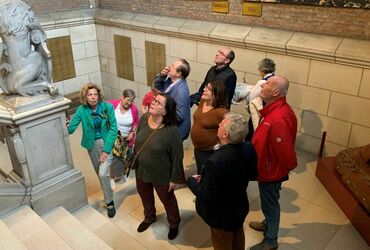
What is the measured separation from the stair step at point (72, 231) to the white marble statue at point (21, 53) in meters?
1.28

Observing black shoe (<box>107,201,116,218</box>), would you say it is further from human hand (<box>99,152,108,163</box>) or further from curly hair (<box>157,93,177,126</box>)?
curly hair (<box>157,93,177,126</box>)

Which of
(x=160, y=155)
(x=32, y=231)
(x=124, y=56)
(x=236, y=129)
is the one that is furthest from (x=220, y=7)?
(x=32, y=231)

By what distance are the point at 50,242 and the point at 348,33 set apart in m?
4.32

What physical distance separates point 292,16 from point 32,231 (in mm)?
4317

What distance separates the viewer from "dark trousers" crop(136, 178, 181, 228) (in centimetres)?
341

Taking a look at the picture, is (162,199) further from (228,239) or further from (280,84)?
(280,84)

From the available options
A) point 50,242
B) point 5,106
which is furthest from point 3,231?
point 5,106

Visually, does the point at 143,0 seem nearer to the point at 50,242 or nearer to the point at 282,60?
the point at 282,60

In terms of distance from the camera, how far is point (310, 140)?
522cm

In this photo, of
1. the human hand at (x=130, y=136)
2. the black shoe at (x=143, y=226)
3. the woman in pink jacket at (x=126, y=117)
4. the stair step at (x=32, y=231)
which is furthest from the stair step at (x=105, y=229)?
the human hand at (x=130, y=136)

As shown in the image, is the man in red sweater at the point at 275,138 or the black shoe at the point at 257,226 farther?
the black shoe at the point at 257,226

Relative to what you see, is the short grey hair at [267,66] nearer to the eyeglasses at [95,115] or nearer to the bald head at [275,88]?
the bald head at [275,88]

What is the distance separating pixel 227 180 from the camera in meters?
2.44

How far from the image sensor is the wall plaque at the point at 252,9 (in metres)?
5.36
